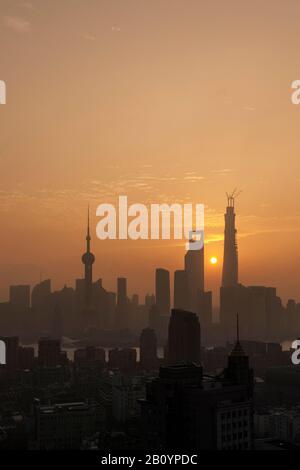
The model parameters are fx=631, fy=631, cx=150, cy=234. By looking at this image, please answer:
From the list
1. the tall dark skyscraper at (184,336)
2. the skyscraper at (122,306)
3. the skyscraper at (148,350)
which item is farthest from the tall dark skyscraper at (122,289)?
the tall dark skyscraper at (184,336)

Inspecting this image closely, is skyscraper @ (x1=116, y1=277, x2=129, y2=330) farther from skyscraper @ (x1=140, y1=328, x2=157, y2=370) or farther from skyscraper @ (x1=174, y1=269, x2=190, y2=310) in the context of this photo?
skyscraper @ (x1=140, y1=328, x2=157, y2=370)

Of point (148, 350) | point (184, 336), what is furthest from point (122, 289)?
point (184, 336)

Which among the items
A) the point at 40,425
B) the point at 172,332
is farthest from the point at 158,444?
the point at 172,332

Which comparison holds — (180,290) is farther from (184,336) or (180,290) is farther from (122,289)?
(184,336)

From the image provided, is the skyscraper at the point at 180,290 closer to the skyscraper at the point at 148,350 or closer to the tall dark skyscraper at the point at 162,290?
the tall dark skyscraper at the point at 162,290

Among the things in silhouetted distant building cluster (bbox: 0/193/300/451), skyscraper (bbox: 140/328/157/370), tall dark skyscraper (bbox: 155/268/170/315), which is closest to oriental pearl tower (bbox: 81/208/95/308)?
silhouetted distant building cluster (bbox: 0/193/300/451)

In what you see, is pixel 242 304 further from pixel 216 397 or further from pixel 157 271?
pixel 216 397
